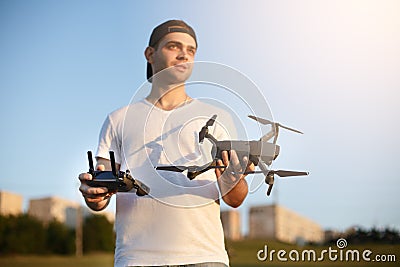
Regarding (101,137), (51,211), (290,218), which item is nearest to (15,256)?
(51,211)

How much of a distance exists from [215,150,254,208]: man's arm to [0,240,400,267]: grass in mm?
1922

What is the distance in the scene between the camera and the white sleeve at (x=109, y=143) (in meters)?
1.36

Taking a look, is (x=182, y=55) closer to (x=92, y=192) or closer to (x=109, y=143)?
(x=109, y=143)

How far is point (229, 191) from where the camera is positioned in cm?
124

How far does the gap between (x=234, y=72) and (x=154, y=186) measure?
0.33 meters

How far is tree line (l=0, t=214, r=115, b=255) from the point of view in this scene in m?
16.8

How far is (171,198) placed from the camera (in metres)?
1.26

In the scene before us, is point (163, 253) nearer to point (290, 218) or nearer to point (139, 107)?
point (139, 107)

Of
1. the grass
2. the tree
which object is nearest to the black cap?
the grass

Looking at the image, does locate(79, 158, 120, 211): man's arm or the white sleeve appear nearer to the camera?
locate(79, 158, 120, 211): man's arm

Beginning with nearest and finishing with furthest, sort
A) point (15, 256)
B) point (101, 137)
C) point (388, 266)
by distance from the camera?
point (101, 137)
point (388, 266)
point (15, 256)

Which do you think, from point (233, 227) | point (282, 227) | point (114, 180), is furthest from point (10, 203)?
point (114, 180)

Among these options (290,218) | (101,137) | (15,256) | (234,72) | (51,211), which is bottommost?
(15,256)

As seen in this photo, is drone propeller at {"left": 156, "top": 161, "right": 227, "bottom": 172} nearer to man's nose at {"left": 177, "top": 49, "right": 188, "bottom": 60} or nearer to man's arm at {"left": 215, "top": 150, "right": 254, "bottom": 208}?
man's arm at {"left": 215, "top": 150, "right": 254, "bottom": 208}
